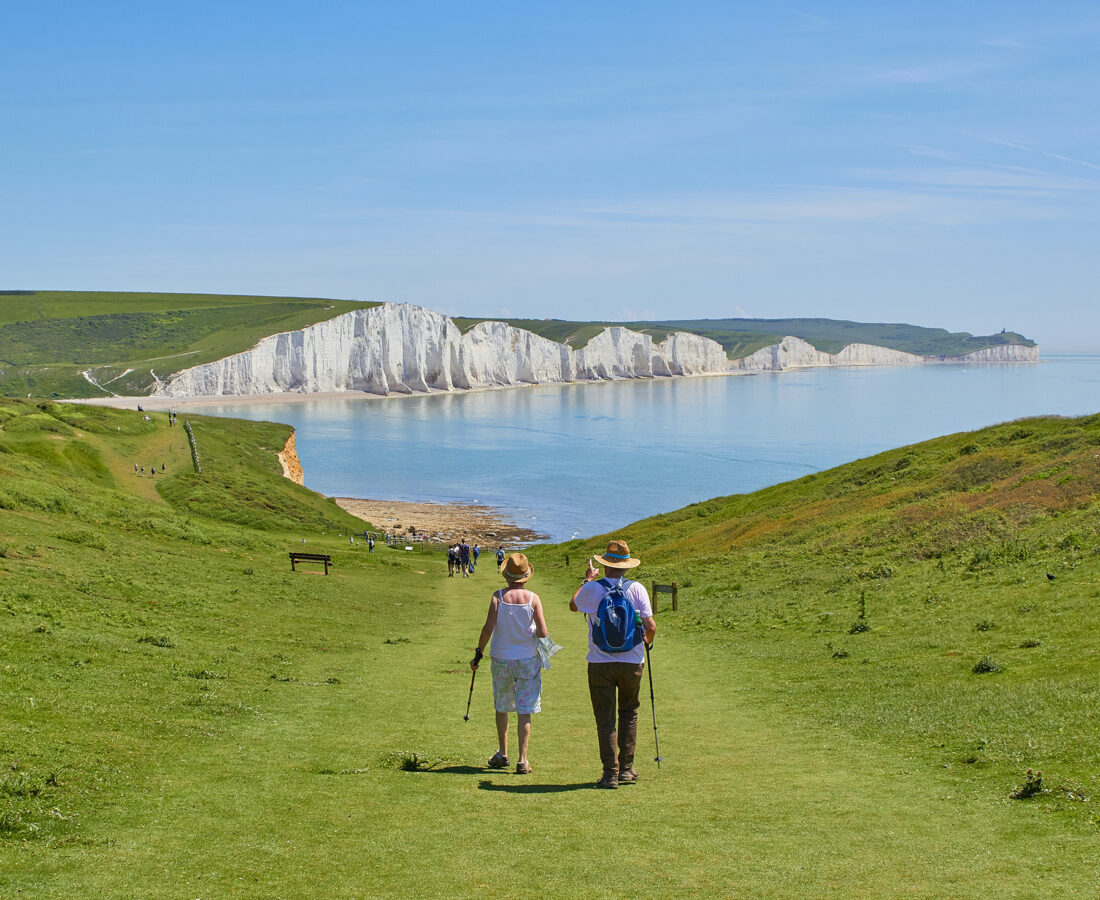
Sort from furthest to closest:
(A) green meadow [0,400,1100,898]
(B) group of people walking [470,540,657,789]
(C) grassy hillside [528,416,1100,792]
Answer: (C) grassy hillside [528,416,1100,792], (B) group of people walking [470,540,657,789], (A) green meadow [0,400,1100,898]

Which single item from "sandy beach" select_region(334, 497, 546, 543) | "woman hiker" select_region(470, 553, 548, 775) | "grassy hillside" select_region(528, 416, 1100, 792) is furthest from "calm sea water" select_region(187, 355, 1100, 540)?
"woman hiker" select_region(470, 553, 548, 775)

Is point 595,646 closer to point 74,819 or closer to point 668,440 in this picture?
point 74,819

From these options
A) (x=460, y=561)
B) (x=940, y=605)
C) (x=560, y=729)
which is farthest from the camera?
(x=460, y=561)

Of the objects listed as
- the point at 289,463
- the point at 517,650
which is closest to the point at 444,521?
the point at 289,463

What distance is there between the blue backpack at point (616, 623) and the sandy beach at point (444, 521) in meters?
55.5

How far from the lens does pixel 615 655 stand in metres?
9.64

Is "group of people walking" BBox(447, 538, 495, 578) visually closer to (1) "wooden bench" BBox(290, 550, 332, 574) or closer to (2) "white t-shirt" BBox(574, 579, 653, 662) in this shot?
(1) "wooden bench" BBox(290, 550, 332, 574)

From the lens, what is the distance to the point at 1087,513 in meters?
24.2

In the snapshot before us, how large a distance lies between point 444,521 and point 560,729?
68784 millimetres

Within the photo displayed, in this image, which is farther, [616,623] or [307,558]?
[307,558]

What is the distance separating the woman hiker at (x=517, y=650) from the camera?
10.1 meters

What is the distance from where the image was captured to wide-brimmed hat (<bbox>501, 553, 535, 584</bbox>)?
9891 millimetres

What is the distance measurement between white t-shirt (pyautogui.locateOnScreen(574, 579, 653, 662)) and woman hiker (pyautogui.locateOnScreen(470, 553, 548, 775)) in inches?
21.6

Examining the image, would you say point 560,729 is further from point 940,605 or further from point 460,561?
point 460,561
